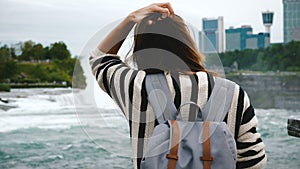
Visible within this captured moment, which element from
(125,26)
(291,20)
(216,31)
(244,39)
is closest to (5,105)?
(216,31)

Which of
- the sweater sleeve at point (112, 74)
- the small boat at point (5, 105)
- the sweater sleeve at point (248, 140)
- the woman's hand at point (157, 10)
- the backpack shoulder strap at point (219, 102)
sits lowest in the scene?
the small boat at point (5, 105)

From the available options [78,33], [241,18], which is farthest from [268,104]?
[78,33]

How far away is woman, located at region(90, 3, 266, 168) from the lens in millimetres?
449

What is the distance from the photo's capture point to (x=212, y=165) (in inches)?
16.7

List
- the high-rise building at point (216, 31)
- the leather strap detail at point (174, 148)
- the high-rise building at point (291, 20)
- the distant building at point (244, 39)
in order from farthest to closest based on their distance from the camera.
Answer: the high-rise building at point (291, 20) < the distant building at point (244, 39) < the high-rise building at point (216, 31) < the leather strap detail at point (174, 148)

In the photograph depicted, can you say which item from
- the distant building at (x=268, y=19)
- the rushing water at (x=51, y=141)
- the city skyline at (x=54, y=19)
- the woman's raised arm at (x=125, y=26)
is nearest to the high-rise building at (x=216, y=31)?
the city skyline at (x=54, y=19)

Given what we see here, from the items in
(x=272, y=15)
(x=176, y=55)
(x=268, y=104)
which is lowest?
(x=268, y=104)

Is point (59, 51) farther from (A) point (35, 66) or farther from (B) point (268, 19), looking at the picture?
(B) point (268, 19)

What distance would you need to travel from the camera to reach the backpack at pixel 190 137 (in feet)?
1.39

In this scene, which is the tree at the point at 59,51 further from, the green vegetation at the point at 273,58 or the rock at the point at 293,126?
the rock at the point at 293,126

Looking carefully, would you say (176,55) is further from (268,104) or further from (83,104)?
(268,104)

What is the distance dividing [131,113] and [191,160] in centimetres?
8

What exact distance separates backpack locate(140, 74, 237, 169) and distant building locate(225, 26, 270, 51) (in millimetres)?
1802

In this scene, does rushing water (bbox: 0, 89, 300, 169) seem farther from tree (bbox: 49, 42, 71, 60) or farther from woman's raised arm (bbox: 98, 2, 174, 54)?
woman's raised arm (bbox: 98, 2, 174, 54)
